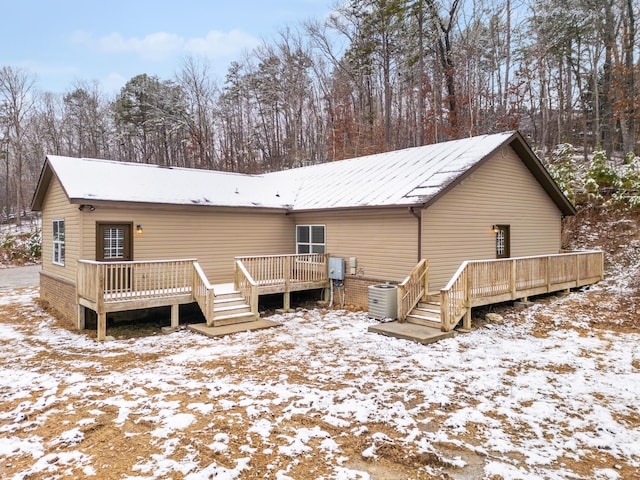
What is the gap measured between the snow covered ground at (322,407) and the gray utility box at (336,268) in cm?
349

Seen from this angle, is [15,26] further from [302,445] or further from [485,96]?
[302,445]

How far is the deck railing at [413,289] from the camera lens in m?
9.88

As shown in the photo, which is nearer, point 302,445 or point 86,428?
point 302,445

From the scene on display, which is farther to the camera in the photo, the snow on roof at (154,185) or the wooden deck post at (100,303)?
the snow on roof at (154,185)

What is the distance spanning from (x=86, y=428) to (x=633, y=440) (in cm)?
628

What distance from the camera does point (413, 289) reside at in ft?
33.6

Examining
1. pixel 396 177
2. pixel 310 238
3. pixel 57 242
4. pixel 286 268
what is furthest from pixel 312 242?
pixel 57 242

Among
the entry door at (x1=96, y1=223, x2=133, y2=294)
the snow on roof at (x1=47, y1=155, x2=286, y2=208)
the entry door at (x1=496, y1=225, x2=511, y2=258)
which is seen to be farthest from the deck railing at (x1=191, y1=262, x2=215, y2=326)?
the entry door at (x1=496, y1=225, x2=511, y2=258)

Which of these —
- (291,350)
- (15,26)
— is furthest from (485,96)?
(15,26)

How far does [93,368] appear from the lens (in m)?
7.25

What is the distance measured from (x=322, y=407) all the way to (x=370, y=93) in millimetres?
25748

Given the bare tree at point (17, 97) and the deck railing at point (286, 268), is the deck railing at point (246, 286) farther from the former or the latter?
the bare tree at point (17, 97)

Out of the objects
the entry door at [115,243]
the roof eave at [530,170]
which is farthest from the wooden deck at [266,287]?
the roof eave at [530,170]

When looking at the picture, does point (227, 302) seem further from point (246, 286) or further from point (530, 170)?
point (530, 170)
